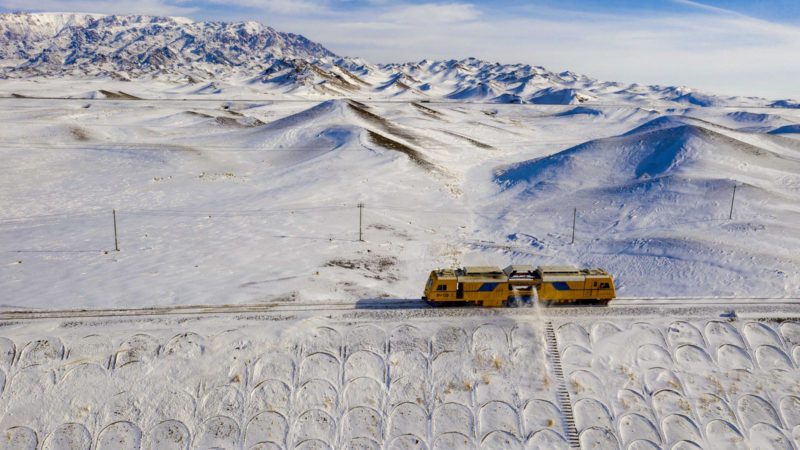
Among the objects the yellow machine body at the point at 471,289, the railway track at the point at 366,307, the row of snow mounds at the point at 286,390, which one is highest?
the yellow machine body at the point at 471,289

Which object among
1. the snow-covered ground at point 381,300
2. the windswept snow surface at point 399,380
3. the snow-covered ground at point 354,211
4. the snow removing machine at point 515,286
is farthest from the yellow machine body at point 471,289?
the snow-covered ground at point 354,211

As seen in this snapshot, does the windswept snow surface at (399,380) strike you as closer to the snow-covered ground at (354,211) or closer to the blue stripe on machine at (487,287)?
the blue stripe on machine at (487,287)

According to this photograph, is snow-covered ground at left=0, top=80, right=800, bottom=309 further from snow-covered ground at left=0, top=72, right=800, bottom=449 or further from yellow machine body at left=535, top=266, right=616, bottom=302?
yellow machine body at left=535, top=266, right=616, bottom=302

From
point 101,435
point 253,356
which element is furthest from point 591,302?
point 101,435

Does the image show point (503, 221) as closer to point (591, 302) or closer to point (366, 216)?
point (366, 216)

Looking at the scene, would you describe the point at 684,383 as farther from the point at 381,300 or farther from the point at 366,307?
the point at 366,307

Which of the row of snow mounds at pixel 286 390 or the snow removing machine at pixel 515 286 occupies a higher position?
the snow removing machine at pixel 515 286
